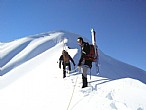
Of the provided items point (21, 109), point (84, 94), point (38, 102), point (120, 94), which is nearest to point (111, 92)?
point (120, 94)

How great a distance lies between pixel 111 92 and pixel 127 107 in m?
1.75

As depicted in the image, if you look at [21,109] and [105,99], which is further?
[21,109]

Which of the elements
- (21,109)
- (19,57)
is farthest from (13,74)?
(21,109)

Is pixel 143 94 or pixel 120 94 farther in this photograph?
pixel 143 94

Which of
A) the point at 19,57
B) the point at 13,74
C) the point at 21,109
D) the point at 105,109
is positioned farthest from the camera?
the point at 19,57

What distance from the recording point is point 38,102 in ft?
33.3

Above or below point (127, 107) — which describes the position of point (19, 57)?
below

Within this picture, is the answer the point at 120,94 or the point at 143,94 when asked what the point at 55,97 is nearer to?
the point at 120,94

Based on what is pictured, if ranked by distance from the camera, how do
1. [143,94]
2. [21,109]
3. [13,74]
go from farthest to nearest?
[13,74]
[143,94]
[21,109]

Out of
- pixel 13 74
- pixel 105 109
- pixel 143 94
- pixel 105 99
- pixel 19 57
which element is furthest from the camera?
pixel 19 57

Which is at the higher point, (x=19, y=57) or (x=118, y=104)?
(x=118, y=104)

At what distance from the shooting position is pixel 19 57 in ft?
220

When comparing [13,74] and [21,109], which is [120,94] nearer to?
[21,109]

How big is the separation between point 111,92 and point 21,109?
3.60m
